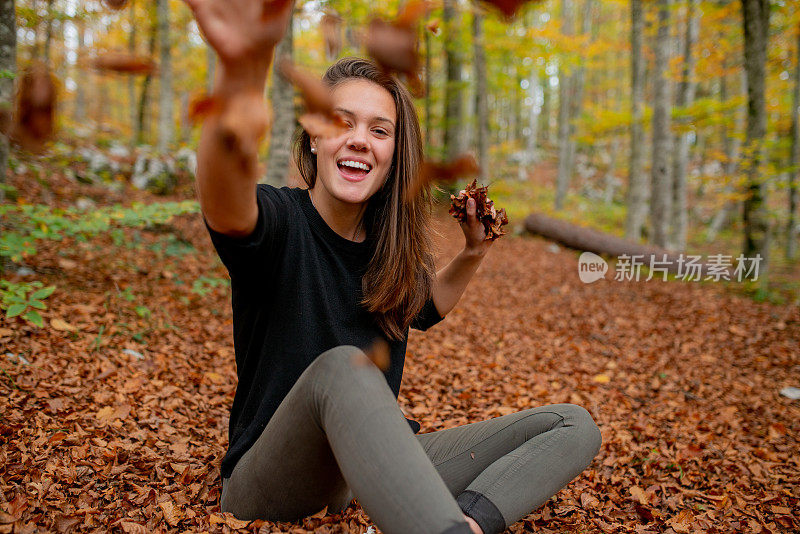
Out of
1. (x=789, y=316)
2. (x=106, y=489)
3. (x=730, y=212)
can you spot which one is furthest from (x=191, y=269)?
(x=730, y=212)

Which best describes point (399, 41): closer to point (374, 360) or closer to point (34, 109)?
point (34, 109)

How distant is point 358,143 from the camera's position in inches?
60.9

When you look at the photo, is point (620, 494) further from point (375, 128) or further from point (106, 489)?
point (106, 489)

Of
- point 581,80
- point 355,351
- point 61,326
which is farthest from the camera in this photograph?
point 581,80

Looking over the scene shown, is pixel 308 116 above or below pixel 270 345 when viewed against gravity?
above

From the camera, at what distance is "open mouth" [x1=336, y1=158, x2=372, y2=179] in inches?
62.4

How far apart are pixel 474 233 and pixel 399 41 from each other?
3.31ft

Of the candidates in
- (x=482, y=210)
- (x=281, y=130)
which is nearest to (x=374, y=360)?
(x=482, y=210)

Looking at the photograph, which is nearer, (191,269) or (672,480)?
(672,480)

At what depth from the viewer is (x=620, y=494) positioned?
2273 mm

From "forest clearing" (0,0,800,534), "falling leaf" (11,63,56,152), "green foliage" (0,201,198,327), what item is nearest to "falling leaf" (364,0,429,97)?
"forest clearing" (0,0,800,534)

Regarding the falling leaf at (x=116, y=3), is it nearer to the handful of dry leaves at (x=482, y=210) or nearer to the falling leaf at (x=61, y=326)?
the handful of dry leaves at (x=482, y=210)

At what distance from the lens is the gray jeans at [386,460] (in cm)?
122

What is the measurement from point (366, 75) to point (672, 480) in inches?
95.2
